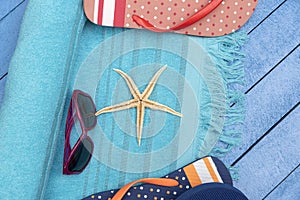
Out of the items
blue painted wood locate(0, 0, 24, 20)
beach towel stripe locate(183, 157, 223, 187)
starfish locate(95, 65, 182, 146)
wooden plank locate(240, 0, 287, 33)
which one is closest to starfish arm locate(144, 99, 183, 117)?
starfish locate(95, 65, 182, 146)

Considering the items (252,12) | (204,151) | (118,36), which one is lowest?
(204,151)

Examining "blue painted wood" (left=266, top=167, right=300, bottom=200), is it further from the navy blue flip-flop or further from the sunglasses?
the sunglasses

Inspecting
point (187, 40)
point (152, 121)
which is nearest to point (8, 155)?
point (152, 121)

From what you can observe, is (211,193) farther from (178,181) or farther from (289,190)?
(289,190)

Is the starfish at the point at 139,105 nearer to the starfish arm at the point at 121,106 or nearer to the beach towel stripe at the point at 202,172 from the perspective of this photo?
the starfish arm at the point at 121,106

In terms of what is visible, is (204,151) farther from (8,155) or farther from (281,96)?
(8,155)

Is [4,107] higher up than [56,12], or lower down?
lower down

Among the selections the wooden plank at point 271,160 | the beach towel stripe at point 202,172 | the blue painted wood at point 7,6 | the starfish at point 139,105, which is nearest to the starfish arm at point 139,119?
the starfish at point 139,105
